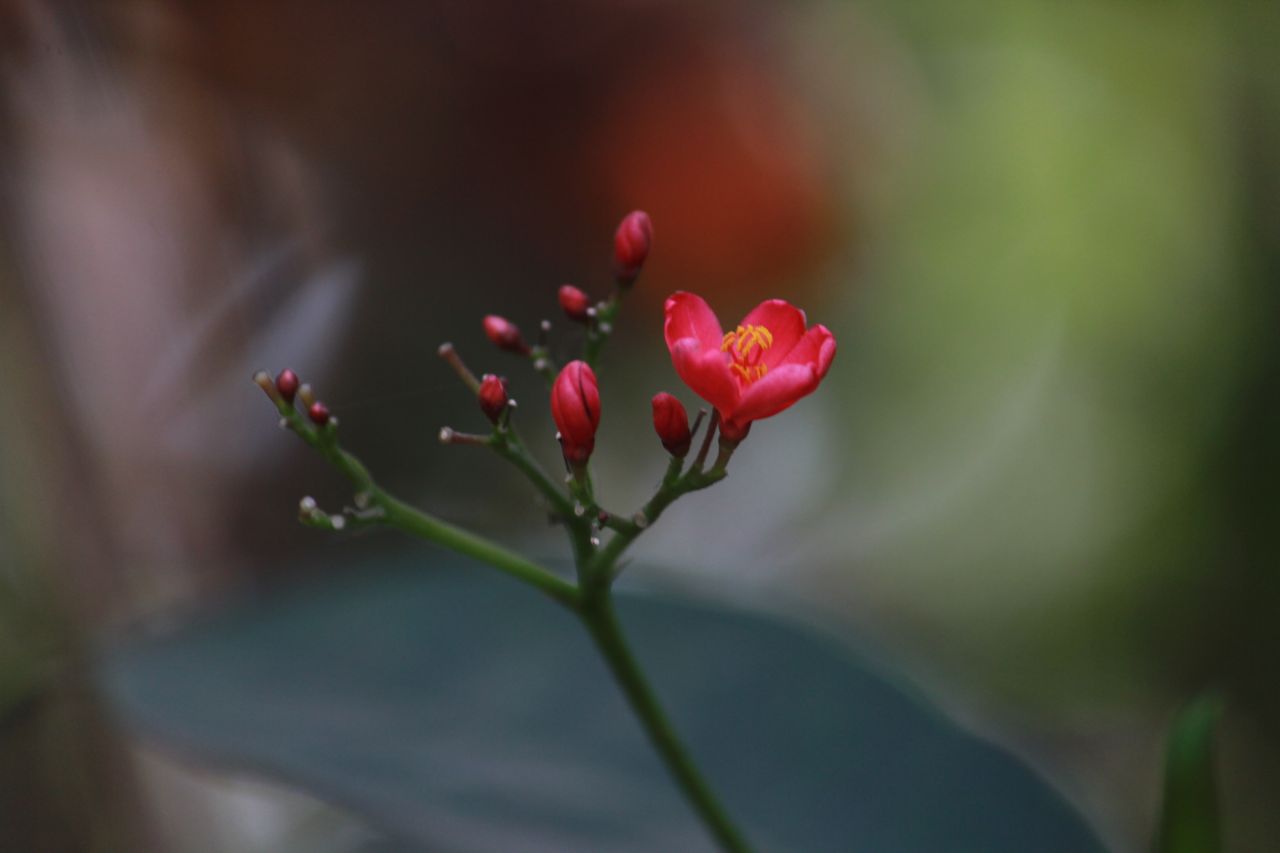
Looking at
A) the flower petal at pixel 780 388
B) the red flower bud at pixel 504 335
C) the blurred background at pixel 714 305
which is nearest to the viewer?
the flower petal at pixel 780 388

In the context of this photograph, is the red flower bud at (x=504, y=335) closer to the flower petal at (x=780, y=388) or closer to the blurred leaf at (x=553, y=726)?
the flower petal at (x=780, y=388)

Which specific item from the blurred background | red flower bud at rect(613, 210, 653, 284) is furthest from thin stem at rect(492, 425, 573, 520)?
the blurred background

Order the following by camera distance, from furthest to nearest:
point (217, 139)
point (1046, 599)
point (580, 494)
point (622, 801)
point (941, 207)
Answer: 1. point (941, 207)
2. point (1046, 599)
3. point (217, 139)
4. point (622, 801)
5. point (580, 494)

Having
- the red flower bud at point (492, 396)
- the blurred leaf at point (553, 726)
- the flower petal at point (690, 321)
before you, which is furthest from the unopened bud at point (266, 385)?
the blurred leaf at point (553, 726)

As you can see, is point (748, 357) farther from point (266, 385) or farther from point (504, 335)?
point (266, 385)

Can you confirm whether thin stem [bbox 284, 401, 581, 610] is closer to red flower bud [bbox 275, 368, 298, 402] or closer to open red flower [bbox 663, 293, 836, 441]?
red flower bud [bbox 275, 368, 298, 402]

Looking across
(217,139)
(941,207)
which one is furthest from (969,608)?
(217,139)

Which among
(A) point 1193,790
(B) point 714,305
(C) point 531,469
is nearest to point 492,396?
(C) point 531,469

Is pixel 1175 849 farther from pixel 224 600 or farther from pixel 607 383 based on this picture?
pixel 607 383
